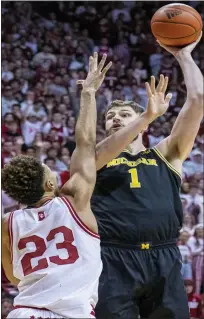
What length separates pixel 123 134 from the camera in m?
4.09

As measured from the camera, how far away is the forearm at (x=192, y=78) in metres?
4.07

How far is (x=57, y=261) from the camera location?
339 centimetres

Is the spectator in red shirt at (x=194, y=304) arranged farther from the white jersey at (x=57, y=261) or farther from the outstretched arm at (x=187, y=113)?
the white jersey at (x=57, y=261)

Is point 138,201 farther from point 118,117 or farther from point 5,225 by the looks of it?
point 5,225

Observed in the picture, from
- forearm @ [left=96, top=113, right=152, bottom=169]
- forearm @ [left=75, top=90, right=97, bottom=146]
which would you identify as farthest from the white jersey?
forearm @ [left=96, top=113, right=152, bottom=169]

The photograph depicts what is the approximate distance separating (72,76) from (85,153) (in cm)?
999

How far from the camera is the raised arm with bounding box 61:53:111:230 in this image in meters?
3.53

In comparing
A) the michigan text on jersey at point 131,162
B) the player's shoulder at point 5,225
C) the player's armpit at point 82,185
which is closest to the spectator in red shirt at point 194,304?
the michigan text on jersey at point 131,162

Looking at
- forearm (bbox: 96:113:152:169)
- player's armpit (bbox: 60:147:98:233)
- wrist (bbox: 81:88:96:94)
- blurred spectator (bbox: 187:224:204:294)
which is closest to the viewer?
player's armpit (bbox: 60:147:98:233)

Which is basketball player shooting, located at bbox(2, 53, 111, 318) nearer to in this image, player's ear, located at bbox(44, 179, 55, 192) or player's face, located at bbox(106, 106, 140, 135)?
player's ear, located at bbox(44, 179, 55, 192)

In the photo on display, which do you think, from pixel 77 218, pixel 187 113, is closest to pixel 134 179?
pixel 187 113

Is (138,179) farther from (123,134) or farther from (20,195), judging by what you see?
(20,195)

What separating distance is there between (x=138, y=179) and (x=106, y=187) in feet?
0.73

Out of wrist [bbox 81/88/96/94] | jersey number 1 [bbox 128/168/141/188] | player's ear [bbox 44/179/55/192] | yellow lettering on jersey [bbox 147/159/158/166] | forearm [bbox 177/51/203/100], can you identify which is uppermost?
forearm [bbox 177/51/203/100]
